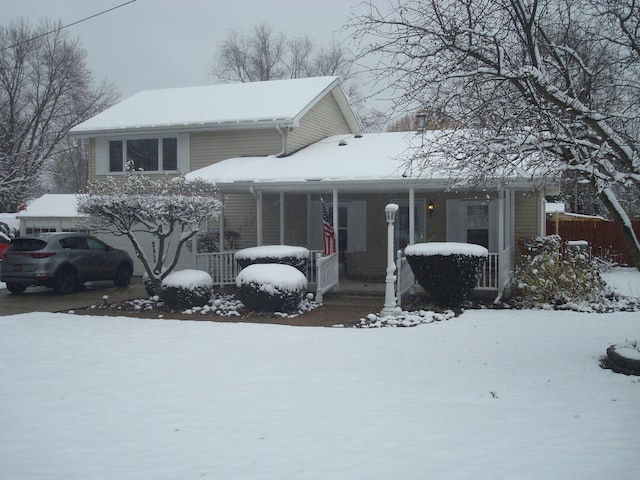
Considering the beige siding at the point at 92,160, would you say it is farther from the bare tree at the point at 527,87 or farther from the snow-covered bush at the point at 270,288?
the bare tree at the point at 527,87

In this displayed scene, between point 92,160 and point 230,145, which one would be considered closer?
point 230,145

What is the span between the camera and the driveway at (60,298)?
1279 cm

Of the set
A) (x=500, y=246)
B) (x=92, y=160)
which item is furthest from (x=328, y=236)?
(x=92, y=160)

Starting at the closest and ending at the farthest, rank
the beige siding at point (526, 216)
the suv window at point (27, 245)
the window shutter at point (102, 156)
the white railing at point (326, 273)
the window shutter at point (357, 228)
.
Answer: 1. the white railing at point (326, 273)
2. the suv window at point (27, 245)
3. the beige siding at point (526, 216)
4. the window shutter at point (357, 228)
5. the window shutter at point (102, 156)

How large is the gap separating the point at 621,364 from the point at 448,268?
4842mm

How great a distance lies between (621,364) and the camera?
724 cm

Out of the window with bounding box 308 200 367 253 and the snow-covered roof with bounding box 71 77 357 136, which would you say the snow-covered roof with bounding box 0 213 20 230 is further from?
the window with bounding box 308 200 367 253

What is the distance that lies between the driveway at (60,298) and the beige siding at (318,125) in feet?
19.0

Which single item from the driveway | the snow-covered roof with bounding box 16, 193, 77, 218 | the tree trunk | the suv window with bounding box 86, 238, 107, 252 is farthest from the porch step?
the snow-covered roof with bounding box 16, 193, 77, 218

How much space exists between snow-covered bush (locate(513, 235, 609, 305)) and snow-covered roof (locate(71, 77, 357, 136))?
7.38 metres

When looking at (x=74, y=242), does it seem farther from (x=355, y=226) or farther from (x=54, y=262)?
(x=355, y=226)

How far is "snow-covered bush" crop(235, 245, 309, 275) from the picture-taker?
13.2 metres

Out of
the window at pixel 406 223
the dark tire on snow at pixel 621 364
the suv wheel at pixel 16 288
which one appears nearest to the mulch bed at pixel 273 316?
the suv wheel at pixel 16 288

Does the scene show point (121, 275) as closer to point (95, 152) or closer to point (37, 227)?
point (95, 152)
